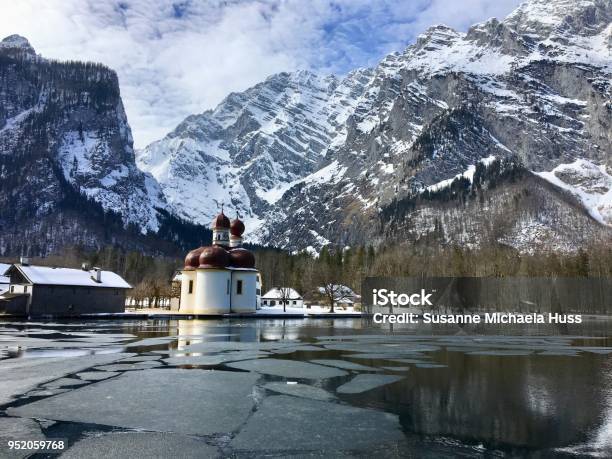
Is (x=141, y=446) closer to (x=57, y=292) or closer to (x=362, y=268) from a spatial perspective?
(x=57, y=292)

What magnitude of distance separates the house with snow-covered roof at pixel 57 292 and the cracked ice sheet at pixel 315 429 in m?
67.4

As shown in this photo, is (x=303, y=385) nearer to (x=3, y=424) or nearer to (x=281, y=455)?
(x=281, y=455)

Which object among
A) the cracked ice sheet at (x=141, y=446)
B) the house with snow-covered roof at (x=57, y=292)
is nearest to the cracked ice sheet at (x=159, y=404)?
the cracked ice sheet at (x=141, y=446)

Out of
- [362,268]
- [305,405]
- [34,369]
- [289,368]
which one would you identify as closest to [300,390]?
[305,405]

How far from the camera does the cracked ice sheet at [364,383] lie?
56.1 ft

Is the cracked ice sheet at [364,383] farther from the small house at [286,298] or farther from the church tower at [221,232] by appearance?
the small house at [286,298]

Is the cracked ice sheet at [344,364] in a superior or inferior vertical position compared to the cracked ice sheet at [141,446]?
superior

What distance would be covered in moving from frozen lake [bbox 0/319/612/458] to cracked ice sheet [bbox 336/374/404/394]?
0.22ft

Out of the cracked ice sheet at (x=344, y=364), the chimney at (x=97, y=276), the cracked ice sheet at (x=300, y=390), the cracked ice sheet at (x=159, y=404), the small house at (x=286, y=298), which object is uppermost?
the chimney at (x=97, y=276)

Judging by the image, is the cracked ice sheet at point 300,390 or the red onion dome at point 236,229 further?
the red onion dome at point 236,229

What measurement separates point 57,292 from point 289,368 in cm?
6275

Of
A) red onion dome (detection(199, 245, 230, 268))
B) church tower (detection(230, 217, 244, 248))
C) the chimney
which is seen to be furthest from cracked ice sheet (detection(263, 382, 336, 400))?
church tower (detection(230, 217, 244, 248))

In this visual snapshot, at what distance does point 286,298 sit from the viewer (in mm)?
117312

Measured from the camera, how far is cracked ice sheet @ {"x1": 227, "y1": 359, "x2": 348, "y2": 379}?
798 inches
